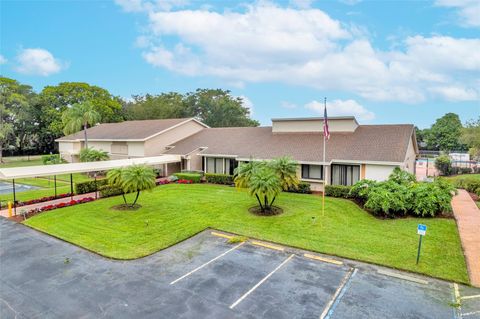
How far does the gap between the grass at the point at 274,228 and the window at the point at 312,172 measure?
9.39 feet

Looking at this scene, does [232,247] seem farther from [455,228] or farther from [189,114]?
[189,114]

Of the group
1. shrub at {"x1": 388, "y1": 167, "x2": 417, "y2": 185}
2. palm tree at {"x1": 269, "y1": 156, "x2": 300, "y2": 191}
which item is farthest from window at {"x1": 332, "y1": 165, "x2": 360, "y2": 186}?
palm tree at {"x1": 269, "y1": 156, "x2": 300, "y2": 191}

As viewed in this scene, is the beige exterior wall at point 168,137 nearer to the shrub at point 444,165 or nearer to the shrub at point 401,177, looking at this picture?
the shrub at point 401,177

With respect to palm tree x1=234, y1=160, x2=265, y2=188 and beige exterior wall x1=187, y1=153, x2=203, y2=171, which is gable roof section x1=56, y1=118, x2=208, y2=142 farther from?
palm tree x1=234, y1=160, x2=265, y2=188

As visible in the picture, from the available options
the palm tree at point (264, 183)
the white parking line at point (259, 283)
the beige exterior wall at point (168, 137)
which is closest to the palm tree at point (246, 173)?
the palm tree at point (264, 183)

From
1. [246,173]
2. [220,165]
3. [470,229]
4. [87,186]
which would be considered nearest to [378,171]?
[470,229]

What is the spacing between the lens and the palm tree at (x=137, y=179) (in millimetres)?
18531

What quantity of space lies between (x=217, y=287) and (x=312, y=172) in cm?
1664

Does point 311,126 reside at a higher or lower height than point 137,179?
higher

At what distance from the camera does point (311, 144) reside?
1066 inches

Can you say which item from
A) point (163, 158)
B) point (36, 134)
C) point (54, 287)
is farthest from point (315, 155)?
point (36, 134)

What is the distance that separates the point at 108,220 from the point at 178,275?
848 centimetres

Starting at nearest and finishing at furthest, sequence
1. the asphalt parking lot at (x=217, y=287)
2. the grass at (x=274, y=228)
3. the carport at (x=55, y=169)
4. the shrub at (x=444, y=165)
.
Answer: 1. the asphalt parking lot at (x=217, y=287)
2. the grass at (x=274, y=228)
3. the carport at (x=55, y=169)
4. the shrub at (x=444, y=165)

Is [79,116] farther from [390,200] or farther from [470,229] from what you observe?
[470,229]
